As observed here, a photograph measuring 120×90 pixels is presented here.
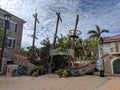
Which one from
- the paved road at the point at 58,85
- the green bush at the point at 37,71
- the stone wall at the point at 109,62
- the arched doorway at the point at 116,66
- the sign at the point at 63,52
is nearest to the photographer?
the paved road at the point at 58,85

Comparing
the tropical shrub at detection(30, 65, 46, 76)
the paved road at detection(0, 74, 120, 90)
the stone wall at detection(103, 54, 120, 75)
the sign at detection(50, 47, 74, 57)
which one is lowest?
the paved road at detection(0, 74, 120, 90)

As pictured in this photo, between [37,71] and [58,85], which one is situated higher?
[37,71]

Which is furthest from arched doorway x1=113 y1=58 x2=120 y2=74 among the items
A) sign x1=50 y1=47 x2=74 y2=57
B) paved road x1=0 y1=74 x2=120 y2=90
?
paved road x1=0 y1=74 x2=120 y2=90

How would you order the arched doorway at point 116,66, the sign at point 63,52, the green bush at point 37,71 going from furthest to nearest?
the arched doorway at point 116,66
the sign at point 63,52
the green bush at point 37,71

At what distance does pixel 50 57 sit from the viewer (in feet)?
88.1

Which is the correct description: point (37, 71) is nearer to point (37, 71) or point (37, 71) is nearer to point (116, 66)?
point (37, 71)

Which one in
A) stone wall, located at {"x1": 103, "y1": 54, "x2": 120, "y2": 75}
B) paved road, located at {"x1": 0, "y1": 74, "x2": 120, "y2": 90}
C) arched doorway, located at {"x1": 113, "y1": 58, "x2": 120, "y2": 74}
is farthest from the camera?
stone wall, located at {"x1": 103, "y1": 54, "x2": 120, "y2": 75}

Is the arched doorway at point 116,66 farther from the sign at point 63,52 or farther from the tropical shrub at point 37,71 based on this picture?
the tropical shrub at point 37,71

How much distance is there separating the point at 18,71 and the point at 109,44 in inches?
622

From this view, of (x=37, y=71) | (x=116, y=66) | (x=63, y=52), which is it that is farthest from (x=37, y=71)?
(x=116, y=66)

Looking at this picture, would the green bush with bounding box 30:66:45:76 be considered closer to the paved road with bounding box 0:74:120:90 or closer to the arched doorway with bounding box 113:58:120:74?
the paved road with bounding box 0:74:120:90

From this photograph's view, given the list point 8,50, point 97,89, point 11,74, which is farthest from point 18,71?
point 97,89

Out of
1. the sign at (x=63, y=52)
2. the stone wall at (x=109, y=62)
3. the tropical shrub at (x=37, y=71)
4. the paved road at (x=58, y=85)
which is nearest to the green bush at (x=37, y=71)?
the tropical shrub at (x=37, y=71)

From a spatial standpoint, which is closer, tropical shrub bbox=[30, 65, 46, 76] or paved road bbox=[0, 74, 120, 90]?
paved road bbox=[0, 74, 120, 90]
